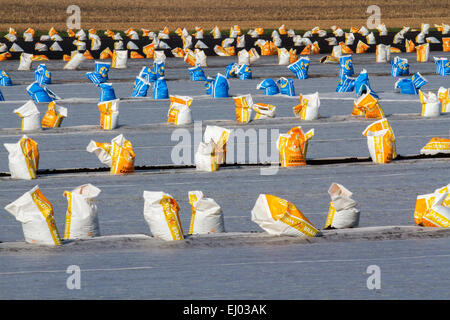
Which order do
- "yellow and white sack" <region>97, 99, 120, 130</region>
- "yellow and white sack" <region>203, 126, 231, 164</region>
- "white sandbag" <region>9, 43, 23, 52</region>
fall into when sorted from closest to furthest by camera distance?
"yellow and white sack" <region>203, 126, 231, 164</region>, "yellow and white sack" <region>97, 99, 120, 130</region>, "white sandbag" <region>9, 43, 23, 52</region>

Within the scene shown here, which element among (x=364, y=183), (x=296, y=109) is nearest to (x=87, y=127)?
(x=296, y=109)

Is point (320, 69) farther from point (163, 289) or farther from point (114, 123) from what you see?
point (163, 289)

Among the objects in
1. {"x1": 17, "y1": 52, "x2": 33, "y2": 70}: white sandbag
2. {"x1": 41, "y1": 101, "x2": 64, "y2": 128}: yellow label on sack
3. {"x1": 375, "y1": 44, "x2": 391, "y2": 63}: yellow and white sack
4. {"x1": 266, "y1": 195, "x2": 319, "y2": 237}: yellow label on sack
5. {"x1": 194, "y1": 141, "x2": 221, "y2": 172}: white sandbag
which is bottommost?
{"x1": 266, "y1": 195, "x2": 319, "y2": 237}: yellow label on sack

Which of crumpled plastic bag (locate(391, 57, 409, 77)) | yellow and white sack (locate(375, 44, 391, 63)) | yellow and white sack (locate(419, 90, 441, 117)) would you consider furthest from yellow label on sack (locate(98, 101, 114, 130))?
yellow and white sack (locate(375, 44, 391, 63))

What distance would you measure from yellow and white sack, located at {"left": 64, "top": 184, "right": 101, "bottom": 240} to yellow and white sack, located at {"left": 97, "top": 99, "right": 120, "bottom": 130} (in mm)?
6717

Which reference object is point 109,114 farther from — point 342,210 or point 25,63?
point 25,63

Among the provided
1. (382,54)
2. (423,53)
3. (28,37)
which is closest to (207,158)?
(382,54)

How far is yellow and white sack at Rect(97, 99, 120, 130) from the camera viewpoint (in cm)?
1441

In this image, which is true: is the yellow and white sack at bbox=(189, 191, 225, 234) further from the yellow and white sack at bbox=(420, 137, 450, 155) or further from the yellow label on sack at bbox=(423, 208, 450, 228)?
the yellow and white sack at bbox=(420, 137, 450, 155)

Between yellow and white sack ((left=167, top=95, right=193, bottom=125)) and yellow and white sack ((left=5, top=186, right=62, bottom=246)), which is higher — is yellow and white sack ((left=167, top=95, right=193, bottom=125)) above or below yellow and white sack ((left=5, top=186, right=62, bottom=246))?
above

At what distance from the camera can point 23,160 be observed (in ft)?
35.6

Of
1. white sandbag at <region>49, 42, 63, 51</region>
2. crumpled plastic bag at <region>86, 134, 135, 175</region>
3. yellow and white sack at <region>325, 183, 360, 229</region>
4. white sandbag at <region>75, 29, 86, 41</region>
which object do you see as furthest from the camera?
white sandbag at <region>75, 29, 86, 41</region>

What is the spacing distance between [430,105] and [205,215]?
8.60 meters

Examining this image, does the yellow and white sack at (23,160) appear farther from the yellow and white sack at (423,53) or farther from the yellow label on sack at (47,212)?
the yellow and white sack at (423,53)
